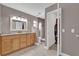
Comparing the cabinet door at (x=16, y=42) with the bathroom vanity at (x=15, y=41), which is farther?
the cabinet door at (x=16, y=42)

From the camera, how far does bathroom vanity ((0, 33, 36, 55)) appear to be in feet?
13.4

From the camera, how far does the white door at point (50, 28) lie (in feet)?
17.8

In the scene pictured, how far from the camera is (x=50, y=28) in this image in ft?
18.3

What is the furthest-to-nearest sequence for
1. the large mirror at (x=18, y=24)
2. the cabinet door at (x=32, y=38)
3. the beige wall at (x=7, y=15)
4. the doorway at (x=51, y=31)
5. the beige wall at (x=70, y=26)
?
the cabinet door at (x=32, y=38) < the doorway at (x=51, y=31) < the large mirror at (x=18, y=24) < the beige wall at (x=7, y=15) < the beige wall at (x=70, y=26)

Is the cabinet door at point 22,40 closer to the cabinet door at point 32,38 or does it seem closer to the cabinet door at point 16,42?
the cabinet door at point 16,42

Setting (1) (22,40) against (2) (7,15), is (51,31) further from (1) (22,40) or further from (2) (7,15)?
(2) (7,15)

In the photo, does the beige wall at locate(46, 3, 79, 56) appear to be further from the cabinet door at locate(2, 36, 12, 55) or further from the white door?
the cabinet door at locate(2, 36, 12, 55)

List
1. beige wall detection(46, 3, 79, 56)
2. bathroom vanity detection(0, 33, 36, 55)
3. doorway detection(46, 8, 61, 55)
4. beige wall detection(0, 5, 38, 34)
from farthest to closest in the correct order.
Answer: doorway detection(46, 8, 61, 55) → beige wall detection(0, 5, 38, 34) → bathroom vanity detection(0, 33, 36, 55) → beige wall detection(46, 3, 79, 56)

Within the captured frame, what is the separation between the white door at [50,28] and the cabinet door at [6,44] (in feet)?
5.66

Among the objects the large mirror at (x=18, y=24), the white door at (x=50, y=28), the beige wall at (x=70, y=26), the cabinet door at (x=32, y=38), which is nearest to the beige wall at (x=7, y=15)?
the large mirror at (x=18, y=24)

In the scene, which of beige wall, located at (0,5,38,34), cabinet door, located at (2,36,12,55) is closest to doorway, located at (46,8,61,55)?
beige wall, located at (0,5,38,34)

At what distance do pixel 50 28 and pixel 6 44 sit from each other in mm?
2156

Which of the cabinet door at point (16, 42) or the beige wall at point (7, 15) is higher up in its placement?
the beige wall at point (7, 15)

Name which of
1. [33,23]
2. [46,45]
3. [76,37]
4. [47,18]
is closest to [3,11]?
[33,23]
